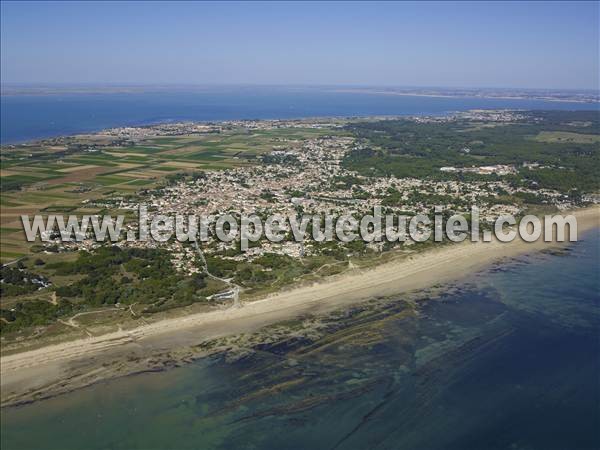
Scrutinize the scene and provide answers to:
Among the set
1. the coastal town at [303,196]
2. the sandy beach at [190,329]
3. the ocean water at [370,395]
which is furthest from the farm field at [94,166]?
the ocean water at [370,395]

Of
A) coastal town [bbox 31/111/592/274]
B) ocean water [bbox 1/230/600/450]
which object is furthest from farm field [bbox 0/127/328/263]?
ocean water [bbox 1/230/600/450]

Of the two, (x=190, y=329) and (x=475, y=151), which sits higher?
(x=475, y=151)

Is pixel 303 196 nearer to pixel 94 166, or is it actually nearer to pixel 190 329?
pixel 94 166

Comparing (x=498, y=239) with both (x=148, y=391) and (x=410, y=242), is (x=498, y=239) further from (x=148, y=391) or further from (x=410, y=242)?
(x=148, y=391)

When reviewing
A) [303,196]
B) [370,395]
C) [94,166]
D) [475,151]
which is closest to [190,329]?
[370,395]

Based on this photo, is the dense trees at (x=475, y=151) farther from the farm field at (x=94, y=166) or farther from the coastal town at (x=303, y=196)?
the farm field at (x=94, y=166)

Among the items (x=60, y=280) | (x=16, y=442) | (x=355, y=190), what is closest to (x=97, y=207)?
(x=60, y=280)

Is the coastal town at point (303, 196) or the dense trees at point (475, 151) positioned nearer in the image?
the coastal town at point (303, 196)
